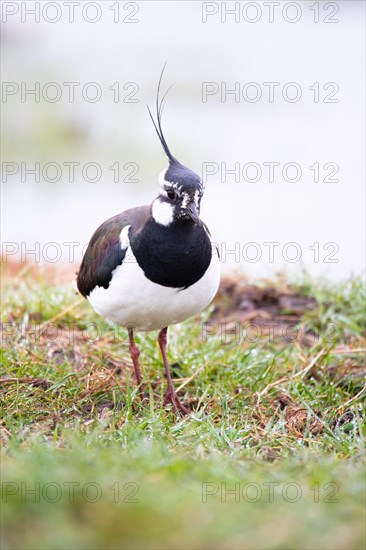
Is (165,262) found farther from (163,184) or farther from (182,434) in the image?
(182,434)

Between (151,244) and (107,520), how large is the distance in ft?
6.38

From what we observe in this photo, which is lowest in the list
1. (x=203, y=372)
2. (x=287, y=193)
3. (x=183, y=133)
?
(x=203, y=372)

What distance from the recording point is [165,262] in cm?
430

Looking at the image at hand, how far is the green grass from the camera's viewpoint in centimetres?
262

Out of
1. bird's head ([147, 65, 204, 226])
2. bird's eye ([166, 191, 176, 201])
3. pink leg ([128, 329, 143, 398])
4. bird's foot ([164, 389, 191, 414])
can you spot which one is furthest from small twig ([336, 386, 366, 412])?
bird's eye ([166, 191, 176, 201])

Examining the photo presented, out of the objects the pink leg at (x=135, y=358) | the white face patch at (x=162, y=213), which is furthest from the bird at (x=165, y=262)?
the pink leg at (x=135, y=358)

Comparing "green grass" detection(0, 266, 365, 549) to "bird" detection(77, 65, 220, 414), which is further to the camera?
"bird" detection(77, 65, 220, 414)

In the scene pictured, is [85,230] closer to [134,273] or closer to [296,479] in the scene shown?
[134,273]

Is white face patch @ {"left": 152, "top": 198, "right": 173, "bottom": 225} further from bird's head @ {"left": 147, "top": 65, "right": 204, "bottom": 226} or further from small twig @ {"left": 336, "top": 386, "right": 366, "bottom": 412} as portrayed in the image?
small twig @ {"left": 336, "top": 386, "right": 366, "bottom": 412}

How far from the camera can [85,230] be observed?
26.5ft

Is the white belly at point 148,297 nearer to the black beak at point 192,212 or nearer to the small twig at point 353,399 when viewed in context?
the black beak at point 192,212

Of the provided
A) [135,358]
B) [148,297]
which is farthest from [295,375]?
[148,297]

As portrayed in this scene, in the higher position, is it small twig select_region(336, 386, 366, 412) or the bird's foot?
the bird's foot

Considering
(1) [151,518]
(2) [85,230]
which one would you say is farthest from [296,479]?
(2) [85,230]
